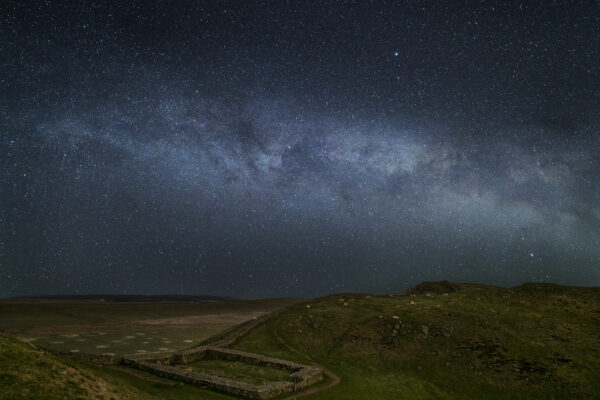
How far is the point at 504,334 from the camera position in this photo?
114 feet

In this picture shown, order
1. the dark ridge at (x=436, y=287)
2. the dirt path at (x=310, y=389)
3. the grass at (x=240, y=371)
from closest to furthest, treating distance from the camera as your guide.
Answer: the dirt path at (x=310, y=389)
the grass at (x=240, y=371)
the dark ridge at (x=436, y=287)

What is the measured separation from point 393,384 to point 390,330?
8.10 meters

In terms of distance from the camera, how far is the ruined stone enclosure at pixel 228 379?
22688 mm

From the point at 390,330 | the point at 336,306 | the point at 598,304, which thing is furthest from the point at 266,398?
the point at 598,304

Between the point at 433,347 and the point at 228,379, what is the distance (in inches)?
736

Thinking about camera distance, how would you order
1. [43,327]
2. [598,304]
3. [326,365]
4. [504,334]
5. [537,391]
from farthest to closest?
[43,327], [598,304], [504,334], [326,365], [537,391]

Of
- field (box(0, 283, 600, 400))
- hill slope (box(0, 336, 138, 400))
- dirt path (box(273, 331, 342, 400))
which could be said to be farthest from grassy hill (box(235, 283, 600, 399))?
hill slope (box(0, 336, 138, 400))

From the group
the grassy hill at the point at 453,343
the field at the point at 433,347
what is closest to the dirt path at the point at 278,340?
the field at the point at 433,347

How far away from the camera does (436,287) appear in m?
55.4

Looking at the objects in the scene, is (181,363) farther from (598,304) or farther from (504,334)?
(598,304)

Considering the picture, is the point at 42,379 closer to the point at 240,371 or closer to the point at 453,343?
the point at 240,371

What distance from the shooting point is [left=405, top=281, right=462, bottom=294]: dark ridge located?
2105 inches

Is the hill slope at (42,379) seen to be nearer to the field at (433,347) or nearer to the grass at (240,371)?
the field at (433,347)

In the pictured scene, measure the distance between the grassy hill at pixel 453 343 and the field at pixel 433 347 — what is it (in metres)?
0.09
